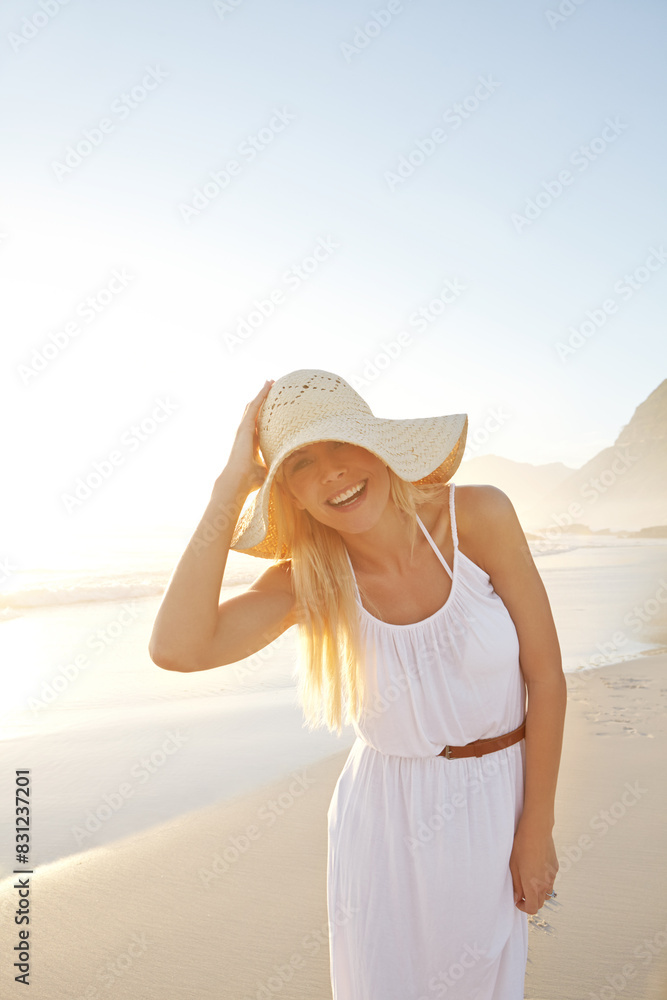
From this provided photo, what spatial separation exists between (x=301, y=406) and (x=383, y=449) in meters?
0.29

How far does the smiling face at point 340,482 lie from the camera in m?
2.07

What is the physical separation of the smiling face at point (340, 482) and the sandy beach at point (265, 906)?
2.17m

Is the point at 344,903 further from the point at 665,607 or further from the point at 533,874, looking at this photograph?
the point at 665,607

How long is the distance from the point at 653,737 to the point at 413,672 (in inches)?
169

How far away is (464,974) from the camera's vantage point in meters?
1.87

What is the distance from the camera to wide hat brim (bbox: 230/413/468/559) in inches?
79.9

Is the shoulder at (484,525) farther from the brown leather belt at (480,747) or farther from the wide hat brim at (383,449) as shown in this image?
the brown leather belt at (480,747)

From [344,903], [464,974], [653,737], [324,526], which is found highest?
[324,526]

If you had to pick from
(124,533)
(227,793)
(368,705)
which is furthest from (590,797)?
(124,533)

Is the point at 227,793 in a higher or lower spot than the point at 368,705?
lower

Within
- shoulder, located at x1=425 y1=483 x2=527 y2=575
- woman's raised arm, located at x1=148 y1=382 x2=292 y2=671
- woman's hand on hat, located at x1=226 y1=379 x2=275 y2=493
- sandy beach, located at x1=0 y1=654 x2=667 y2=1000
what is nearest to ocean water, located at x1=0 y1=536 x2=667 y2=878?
sandy beach, located at x1=0 y1=654 x2=667 y2=1000

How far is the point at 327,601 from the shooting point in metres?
2.13

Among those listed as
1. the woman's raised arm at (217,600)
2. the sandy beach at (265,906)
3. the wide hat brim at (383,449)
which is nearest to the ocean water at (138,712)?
the sandy beach at (265,906)

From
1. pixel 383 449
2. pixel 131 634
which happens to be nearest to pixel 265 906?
pixel 383 449
